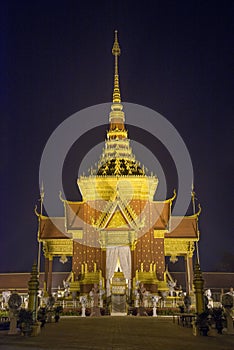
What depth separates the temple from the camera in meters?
29.0

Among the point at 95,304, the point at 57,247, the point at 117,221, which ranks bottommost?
the point at 95,304

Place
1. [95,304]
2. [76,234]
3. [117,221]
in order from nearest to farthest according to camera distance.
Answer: [95,304] < [117,221] < [76,234]

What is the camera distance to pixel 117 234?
2883cm

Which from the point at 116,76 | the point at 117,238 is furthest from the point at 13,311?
the point at 116,76

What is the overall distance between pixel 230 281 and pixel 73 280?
1485 centimetres

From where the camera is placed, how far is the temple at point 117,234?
28953 mm

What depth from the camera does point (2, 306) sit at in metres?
27.0

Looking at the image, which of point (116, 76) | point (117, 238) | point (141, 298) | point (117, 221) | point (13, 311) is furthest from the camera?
point (116, 76)

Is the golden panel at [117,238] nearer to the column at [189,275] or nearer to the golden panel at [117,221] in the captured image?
the golden panel at [117,221]

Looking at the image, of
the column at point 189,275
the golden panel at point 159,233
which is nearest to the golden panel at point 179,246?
the column at point 189,275

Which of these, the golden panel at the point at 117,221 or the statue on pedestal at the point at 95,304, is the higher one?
the golden panel at the point at 117,221

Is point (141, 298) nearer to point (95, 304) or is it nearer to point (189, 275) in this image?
point (95, 304)

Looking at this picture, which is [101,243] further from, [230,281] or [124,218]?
[230,281]

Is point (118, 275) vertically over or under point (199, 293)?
over
